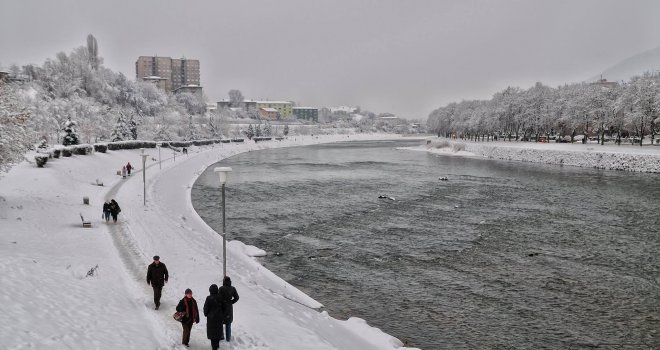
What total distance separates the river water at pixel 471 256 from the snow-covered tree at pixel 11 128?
11.5m

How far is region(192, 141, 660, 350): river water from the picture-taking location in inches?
614

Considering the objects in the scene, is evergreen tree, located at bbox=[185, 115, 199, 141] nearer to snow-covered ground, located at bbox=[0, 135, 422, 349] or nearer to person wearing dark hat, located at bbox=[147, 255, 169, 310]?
snow-covered ground, located at bbox=[0, 135, 422, 349]

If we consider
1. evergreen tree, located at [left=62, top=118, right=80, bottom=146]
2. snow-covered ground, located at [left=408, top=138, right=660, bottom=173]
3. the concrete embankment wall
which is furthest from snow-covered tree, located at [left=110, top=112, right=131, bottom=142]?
the concrete embankment wall

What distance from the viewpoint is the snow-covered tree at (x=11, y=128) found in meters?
22.9

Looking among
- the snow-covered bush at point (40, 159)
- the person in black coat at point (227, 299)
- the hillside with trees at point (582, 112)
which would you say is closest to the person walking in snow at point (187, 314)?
the person in black coat at point (227, 299)

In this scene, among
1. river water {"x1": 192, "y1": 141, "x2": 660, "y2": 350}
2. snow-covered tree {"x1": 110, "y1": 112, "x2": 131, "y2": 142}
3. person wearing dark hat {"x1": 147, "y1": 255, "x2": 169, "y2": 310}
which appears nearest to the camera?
person wearing dark hat {"x1": 147, "y1": 255, "x2": 169, "y2": 310}

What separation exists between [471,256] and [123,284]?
627 inches

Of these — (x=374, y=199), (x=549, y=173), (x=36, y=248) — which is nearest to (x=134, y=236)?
(x=36, y=248)

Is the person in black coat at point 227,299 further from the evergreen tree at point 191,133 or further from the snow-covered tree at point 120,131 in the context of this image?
the evergreen tree at point 191,133

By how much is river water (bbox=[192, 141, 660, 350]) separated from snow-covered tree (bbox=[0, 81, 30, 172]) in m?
11.5

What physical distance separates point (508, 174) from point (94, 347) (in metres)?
57.3

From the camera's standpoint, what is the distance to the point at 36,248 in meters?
18.5

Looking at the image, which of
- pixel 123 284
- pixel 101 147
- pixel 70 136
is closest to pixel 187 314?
pixel 123 284

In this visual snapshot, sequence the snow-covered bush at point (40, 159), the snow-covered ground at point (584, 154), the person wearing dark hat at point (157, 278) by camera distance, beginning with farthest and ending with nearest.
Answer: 1. the snow-covered ground at point (584, 154)
2. the snow-covered bush at point (40, 159)
3. the person wearing dark hat at point (157, 278)
